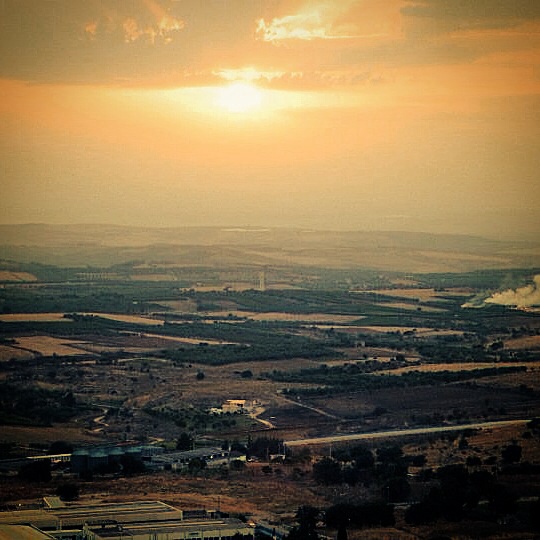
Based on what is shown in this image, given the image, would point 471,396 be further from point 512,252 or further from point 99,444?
point 512,252

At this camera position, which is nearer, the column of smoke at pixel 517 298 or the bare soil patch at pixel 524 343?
the bare soil patch at pixel 524 343

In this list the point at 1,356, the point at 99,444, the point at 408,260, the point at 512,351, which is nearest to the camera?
the point at 99,444

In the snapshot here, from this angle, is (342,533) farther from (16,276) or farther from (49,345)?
(16,276)

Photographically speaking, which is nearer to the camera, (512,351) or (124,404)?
(124,404)

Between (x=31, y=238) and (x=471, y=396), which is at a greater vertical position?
(x=31, y=238)

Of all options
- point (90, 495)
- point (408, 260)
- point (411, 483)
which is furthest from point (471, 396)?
point (408, 260)

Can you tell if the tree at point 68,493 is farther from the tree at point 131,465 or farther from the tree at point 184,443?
the tree at point 184,443

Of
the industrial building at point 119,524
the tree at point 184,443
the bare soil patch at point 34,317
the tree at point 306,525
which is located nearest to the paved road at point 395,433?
the tree at point 184,443
